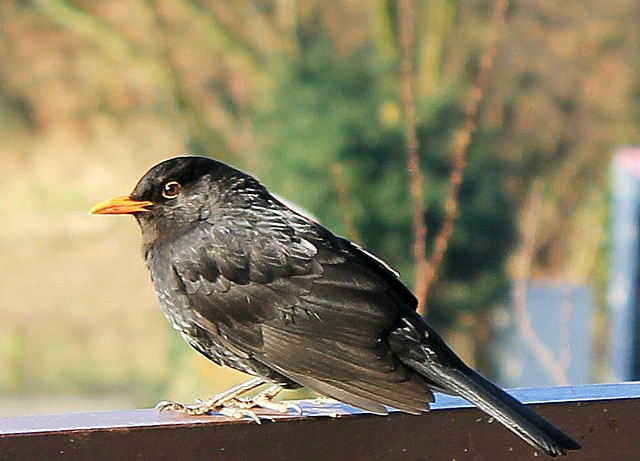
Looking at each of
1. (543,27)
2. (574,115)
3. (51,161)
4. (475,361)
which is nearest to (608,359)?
(475,361)

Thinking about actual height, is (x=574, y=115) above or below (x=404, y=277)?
above

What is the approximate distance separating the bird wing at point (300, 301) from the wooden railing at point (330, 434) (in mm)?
158

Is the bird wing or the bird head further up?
the bird head

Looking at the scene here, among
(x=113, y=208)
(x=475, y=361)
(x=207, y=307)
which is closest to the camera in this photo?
(x=207, y=307)

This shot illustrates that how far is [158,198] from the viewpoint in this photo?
3.25 metres

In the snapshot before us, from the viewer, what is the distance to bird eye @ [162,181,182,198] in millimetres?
3230

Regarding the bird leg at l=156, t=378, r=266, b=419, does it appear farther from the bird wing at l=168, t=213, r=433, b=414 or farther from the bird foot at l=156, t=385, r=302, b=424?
the bird wing at l=168, t=213, r=433, b=414

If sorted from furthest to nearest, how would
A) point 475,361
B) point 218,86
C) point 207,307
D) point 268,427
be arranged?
point 218,86 < point 475,361 < point 207,307 < point 268,427

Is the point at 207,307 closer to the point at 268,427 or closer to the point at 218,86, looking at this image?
the point at 268,427

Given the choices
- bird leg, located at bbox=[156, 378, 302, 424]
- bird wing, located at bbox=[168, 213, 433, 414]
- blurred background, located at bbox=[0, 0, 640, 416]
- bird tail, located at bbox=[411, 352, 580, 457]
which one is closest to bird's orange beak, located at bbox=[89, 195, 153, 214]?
bird wing, located at bbox=[168, 213, 433, 414]

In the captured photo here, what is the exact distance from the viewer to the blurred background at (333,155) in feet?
22.9

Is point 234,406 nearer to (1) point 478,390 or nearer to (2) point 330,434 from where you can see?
(2) point 330,434

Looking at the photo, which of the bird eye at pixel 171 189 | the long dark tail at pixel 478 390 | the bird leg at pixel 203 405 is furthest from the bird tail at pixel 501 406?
the bird eye at pixel 171 189

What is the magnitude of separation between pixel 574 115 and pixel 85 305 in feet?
14.8
